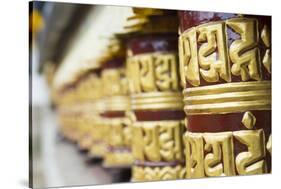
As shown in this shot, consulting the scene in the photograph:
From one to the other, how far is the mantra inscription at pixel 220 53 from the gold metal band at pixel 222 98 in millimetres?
14

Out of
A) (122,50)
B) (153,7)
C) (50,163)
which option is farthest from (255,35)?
(50,163)

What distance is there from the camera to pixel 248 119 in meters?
1.11

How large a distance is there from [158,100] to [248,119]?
210mm

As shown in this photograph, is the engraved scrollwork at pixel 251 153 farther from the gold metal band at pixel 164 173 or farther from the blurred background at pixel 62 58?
the blurred background at pixel 62 58

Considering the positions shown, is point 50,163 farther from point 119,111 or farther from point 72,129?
point 119,111

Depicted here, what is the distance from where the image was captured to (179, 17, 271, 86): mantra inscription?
1.10 metres

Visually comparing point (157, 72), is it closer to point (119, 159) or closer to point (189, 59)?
point (189, 59)

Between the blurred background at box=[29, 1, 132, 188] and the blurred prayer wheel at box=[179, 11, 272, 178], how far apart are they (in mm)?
190

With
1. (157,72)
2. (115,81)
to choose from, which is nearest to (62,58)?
(115,81)

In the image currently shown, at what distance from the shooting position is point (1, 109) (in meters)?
1.06

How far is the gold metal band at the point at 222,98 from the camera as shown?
3.58 ft

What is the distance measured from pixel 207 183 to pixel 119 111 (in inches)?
20.8

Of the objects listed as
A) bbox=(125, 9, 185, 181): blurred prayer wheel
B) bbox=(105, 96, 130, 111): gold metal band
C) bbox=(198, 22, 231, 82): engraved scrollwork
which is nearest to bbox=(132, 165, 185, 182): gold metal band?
bbox=(125, 9, 185, 181): blurred prayer wheel

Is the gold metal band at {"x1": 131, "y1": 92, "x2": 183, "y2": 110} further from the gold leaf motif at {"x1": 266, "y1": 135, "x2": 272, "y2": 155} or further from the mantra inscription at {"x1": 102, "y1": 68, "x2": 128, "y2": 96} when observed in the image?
the mantra inscription at {"x1": 102, "y1": 68, "x2": 128, "y2": 96}
